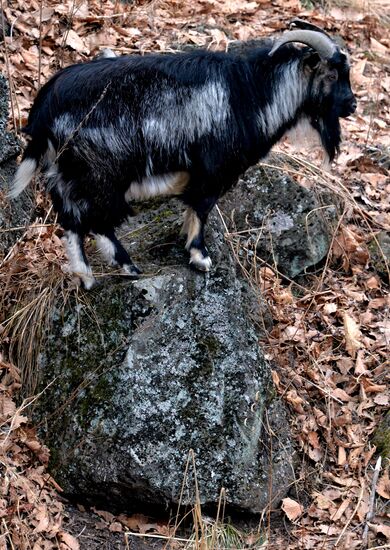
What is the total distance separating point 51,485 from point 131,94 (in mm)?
2168

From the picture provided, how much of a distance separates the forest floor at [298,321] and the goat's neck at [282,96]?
45.7 inches

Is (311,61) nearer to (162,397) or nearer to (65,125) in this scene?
(65,125)

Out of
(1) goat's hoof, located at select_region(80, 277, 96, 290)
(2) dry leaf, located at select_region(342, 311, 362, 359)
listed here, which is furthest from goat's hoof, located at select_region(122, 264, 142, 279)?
(2) dry leaf, located at select_region(342, 311, 362, 359)

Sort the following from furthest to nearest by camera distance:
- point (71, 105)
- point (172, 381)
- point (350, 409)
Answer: point (350, 409) → point (172, 381) → point (71, 105)

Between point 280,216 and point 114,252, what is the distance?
189 cm

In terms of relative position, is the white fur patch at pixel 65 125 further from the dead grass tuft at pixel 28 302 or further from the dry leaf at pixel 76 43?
the dry leaf at pixel 76 43

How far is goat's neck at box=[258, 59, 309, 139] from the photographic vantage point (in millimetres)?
4719

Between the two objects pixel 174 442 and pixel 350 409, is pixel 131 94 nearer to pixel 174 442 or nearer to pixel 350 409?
pixel 174 442

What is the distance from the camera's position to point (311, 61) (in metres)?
4.76

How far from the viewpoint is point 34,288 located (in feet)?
15.9

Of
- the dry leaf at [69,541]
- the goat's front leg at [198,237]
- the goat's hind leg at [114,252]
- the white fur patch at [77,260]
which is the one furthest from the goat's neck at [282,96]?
the dry leaf at [69,541]

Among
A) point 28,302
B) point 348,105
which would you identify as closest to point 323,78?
point 348,105

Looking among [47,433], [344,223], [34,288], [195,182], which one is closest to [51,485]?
[47,433]

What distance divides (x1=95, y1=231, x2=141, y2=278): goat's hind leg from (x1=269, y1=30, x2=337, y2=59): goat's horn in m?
1.38
